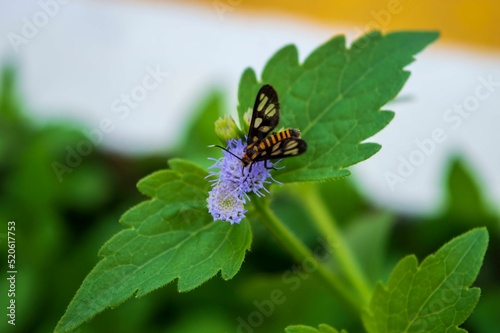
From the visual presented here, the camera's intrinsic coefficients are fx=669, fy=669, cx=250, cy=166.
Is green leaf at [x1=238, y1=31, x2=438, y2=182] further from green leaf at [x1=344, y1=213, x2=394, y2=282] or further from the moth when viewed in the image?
green leaf at [x1=344, y1=213, x2=394, y2=282]

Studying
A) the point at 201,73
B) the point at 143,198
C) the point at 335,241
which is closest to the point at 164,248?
the point at 335,241

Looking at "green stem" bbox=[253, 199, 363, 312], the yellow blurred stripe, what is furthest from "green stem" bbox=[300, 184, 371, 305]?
the yellow blurred stripe

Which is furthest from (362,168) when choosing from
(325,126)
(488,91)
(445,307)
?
(445,307)

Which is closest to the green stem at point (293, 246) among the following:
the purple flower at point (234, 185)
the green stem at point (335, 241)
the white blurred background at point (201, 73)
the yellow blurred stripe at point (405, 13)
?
the purple flower at point (234, 185)

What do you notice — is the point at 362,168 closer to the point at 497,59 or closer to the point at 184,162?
the point at 497,59

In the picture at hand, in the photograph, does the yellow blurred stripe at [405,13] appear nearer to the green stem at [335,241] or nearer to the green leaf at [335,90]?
the green stem at [335,241]

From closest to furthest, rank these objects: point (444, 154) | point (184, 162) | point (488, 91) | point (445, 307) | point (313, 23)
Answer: point (445, 307)
point (184, 162)
point (444, 154)
point (488, 91)
point (313, 23)

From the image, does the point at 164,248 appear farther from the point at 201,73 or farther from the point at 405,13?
the point at 405,13
